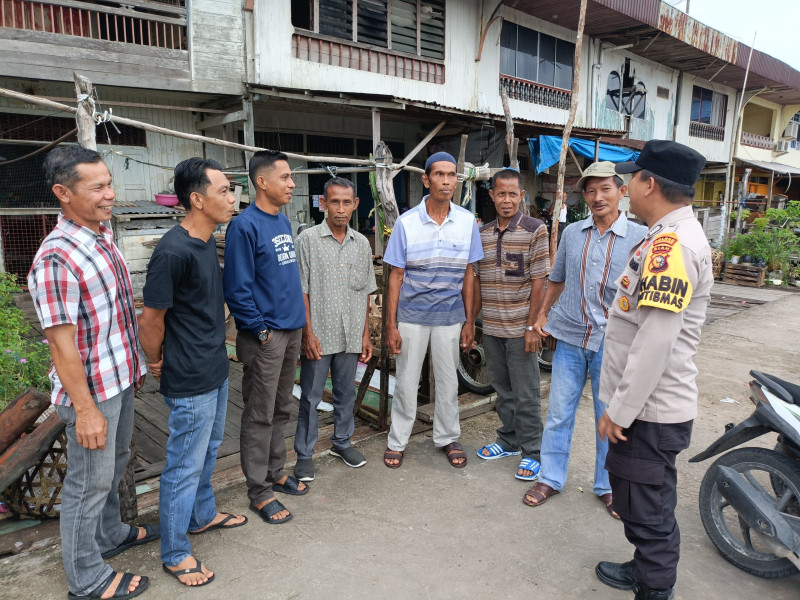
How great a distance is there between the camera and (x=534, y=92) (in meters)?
13.9

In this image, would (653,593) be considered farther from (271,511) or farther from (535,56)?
(535,56)

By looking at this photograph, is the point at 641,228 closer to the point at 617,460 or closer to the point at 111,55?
the point at 617,460

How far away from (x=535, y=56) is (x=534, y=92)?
3.03 ft

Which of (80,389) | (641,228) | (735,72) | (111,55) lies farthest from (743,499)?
(735,72)

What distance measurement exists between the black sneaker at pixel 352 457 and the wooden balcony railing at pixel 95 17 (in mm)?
7434

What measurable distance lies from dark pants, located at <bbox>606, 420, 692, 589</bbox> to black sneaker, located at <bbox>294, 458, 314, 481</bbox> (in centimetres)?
194

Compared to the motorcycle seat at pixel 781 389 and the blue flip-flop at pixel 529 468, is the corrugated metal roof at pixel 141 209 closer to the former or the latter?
the blue flip-flop at pixel 529 468

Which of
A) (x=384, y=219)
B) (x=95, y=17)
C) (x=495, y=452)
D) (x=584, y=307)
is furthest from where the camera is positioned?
(x=95, y=17)

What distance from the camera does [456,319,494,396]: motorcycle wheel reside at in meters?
4.89

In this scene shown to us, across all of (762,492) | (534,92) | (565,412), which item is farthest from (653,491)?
(534,92)

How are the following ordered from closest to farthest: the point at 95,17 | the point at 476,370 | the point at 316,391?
the point at 316,391
the point at 476,370
the point at 95,17

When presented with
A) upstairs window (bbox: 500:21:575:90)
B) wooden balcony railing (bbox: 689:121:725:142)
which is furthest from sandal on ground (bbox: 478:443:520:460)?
wooden balcony railing (bbox: 689:121:725:142)

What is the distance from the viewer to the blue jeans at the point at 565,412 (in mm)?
3242

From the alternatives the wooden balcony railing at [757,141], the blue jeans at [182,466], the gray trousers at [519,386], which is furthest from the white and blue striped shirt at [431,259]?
the wooden balcony railing at [757,141]
